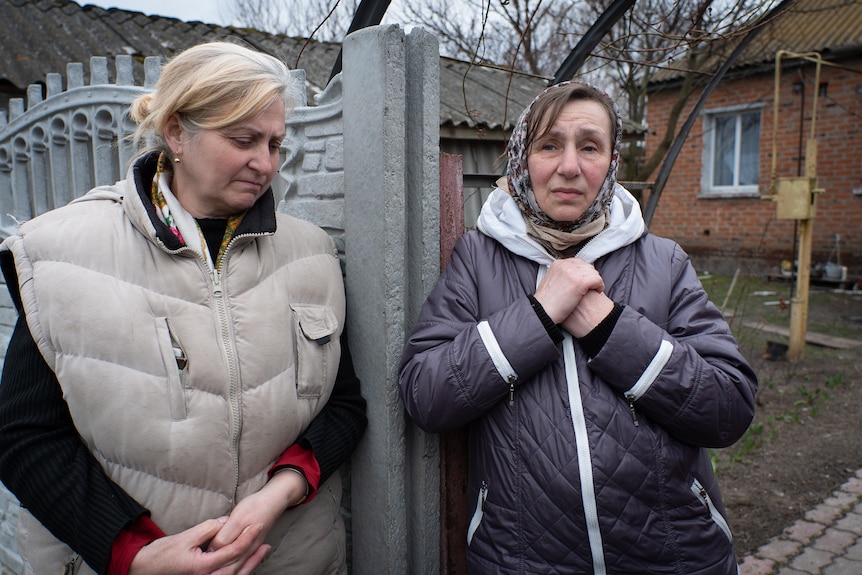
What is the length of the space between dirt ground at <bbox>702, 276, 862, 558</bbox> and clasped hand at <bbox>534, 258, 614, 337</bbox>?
2.37m

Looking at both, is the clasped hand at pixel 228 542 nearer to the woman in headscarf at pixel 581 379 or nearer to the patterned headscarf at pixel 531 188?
the woman in headscarf at pixel 581 379

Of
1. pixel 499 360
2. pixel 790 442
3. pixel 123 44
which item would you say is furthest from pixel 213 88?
pixel 123 44

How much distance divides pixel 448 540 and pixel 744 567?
6.09 ft

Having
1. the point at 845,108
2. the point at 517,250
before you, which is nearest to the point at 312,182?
the point at 517,250

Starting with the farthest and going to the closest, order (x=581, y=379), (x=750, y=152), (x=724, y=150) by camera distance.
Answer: (x=724, y=150) < (x=750, y=152) < (x=581, y=379)

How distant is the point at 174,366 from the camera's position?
144cm

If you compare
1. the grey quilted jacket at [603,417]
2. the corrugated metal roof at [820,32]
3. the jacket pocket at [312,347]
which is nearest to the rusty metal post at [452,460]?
the grey quilted jacket at [603,417]

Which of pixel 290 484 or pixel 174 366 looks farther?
pixel 290 484

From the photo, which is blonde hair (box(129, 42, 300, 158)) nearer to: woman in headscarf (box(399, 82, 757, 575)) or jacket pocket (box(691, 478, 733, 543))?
woman in headscarf (box(399, 82, 757, 575))

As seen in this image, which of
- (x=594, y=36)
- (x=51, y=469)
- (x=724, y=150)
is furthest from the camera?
(x=724, y=150)

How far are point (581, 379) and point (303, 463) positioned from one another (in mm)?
745

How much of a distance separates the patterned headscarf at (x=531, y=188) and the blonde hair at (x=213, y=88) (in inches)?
26.7

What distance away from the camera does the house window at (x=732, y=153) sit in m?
11.5

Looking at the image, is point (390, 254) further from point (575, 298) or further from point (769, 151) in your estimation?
point (769, 151)
